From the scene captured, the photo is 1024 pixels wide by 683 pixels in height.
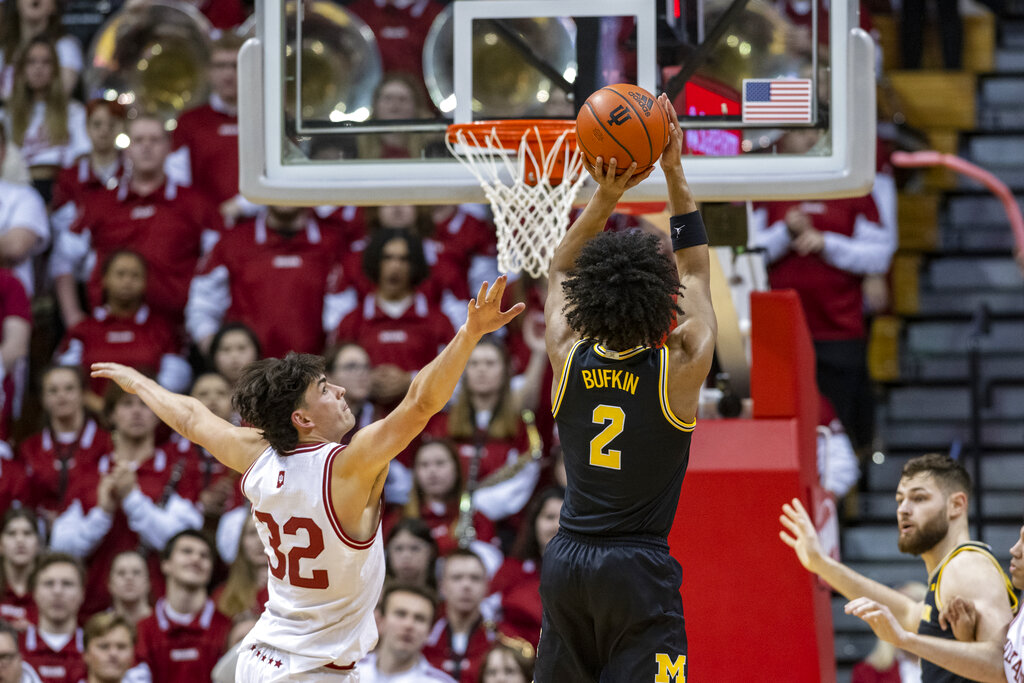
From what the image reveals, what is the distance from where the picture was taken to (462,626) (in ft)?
25.1

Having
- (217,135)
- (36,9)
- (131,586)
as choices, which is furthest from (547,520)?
(36,9)

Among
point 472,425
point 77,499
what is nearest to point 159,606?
point 77,499

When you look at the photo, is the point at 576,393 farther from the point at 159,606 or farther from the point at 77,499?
the point at 77,499

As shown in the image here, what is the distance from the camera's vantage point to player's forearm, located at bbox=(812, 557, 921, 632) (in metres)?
5.56

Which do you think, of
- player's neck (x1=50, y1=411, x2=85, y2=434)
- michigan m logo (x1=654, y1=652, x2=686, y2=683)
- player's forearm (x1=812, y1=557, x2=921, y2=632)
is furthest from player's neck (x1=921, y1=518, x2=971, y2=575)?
player's neck (x1=50, y1=411, x2=85, y2=434)

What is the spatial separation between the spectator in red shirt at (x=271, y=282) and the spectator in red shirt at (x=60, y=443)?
85 centimetres

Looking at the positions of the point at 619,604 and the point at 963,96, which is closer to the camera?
the point at 619,604

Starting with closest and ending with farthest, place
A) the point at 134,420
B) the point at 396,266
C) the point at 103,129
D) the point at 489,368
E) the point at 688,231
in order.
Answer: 1. the point at 688,231
2. the point at 489,368
3. the point at 134,420
4. the point at 396,266
5. the point at 103,129

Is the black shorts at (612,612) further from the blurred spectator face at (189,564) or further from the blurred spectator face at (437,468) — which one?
the blurred spectator face at (189,564)

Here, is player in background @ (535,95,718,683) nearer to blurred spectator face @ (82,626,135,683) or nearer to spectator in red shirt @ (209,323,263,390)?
blurred spectator face @ (82,626,135,683)

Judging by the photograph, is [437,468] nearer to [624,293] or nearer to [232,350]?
[232,350]

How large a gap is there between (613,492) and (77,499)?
493 cm

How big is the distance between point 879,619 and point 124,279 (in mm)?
5654

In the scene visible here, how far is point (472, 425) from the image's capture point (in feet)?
27.9
